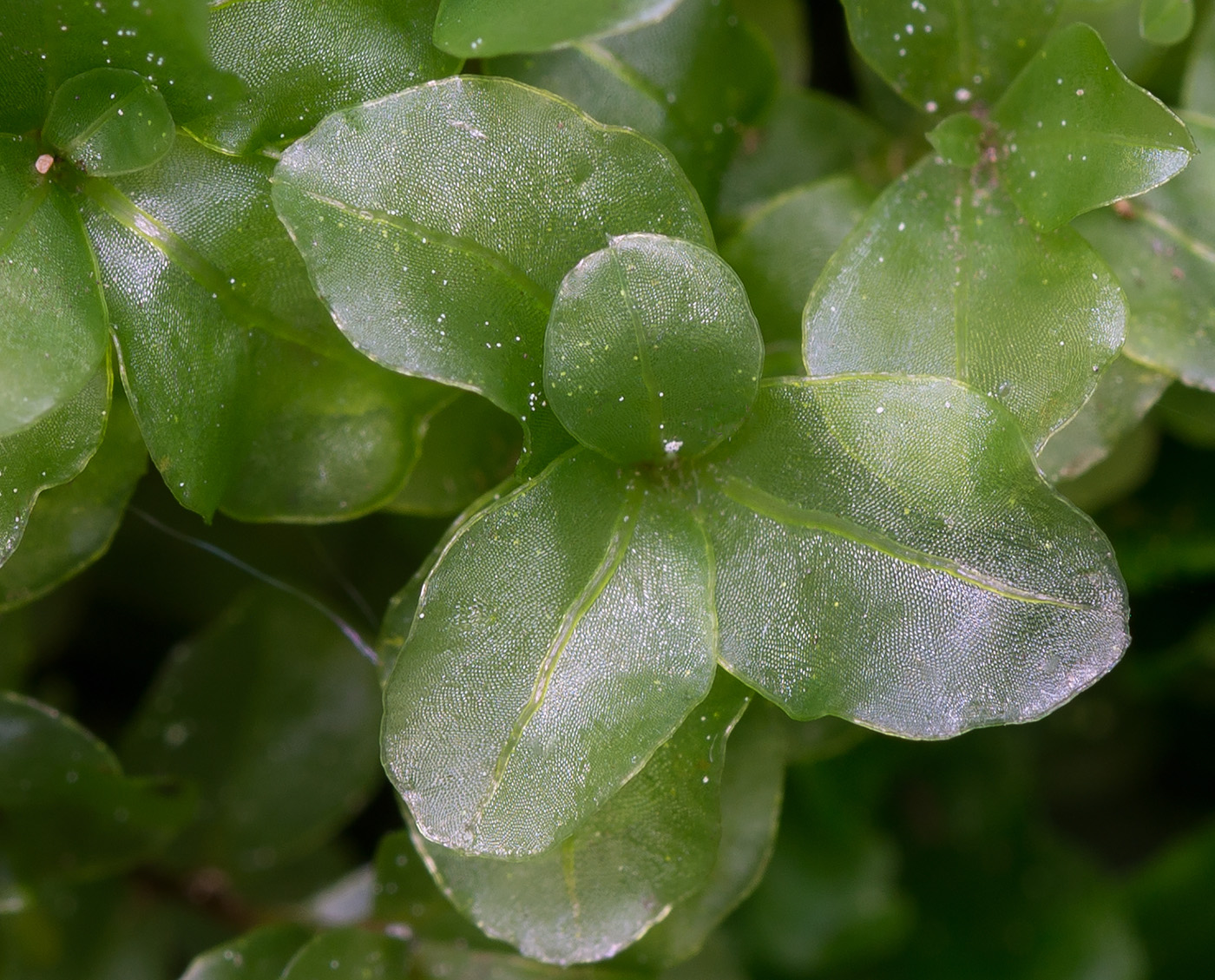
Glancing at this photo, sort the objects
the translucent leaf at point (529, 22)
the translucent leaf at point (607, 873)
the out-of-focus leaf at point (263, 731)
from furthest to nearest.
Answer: the out-of-focus leaf at point (263, 731) → the translucent leaf at point (607, 873) → the translucent leaf at point (529, 22)

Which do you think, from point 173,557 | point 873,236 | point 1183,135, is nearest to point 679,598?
point 873,236

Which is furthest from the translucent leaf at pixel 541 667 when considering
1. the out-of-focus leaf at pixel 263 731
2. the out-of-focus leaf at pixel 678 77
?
the out-of-focus leaf at pixel 263 731

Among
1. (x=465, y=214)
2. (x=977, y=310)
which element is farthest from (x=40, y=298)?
(x=977, y=310)

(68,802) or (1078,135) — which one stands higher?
(1078,135)

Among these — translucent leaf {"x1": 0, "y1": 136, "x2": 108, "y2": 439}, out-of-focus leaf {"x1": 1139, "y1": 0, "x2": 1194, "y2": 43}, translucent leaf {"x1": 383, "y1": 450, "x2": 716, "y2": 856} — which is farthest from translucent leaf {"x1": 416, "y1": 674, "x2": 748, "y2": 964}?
out-of-focus leaf {"x1": 1139, "y1": 0, "x2": 1194, "y2": 43}

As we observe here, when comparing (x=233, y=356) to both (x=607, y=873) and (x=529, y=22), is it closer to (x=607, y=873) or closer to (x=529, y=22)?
(x=529, y=22)

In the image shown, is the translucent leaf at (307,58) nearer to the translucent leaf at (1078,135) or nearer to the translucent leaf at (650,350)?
the translucent leaf at (650,350)

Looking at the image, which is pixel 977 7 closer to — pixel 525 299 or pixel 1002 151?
pixel 1002 151

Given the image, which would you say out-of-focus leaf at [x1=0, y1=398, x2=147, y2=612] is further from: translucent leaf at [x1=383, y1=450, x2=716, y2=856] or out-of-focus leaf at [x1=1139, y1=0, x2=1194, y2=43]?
out-of-focus leaf at [x1=1139, y1=0, x2=1194, y2=43]
